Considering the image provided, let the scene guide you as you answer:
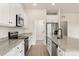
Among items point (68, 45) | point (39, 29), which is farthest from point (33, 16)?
point (68, 45)

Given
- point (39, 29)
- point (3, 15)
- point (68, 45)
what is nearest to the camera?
point (68, 45)

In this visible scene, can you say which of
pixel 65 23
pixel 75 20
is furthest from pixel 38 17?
pixel 75 20

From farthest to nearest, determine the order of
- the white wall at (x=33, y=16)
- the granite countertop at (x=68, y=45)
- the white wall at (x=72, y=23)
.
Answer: the white wall at (x=72, y=23)
the white wall at (x=33, y=16)
the granite countertop at (x=68, y=45)

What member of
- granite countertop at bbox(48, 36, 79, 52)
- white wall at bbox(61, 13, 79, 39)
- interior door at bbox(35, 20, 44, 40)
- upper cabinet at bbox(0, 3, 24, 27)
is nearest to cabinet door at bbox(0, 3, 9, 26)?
upper cabinet at bbox(0, 3, 24, 27)

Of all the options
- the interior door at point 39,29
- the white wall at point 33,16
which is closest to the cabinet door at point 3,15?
the white wall at point 33,16

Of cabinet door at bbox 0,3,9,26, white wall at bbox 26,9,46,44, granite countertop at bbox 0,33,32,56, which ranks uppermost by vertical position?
white wall at bbox 26,9,46,44

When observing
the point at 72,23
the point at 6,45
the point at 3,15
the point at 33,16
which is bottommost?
the point at 6,45

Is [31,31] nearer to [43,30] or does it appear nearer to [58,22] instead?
[43,30]

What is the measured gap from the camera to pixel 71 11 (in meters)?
9.05

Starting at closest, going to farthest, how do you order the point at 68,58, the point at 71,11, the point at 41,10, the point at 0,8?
the point at 68,58 < the point at 0,8 < the point at 41,10 < the point at 71,11

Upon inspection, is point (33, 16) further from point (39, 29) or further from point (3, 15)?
point (3, 15)

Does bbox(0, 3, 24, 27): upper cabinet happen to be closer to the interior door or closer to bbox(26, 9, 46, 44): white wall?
bbox(26, 9, 46, 44): white wall

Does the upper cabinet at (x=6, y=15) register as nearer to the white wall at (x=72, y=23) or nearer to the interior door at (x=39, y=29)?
the interior door at (x=39, y=29)

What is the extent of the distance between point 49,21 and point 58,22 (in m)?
0.60
